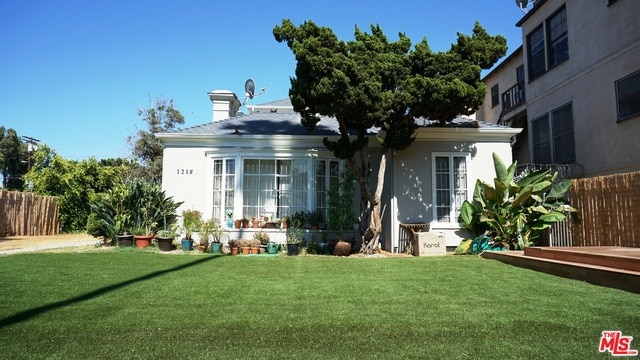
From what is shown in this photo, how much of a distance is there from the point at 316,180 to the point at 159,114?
19182mm

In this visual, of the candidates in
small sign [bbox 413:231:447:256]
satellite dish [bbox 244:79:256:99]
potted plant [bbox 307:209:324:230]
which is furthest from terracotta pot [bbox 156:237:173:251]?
satellite dish [bbox 244:79:256:99]

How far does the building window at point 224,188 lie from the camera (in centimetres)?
1195

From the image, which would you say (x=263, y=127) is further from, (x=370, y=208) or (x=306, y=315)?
(x=306, y=315)

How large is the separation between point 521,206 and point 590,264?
11.9ft

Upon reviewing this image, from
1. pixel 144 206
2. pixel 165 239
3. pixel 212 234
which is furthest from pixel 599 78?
pixel 144 206

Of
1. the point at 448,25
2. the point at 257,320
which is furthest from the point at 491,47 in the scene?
the point at 257,320

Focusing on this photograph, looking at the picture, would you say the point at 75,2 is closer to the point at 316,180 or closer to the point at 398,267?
the point at 316,180

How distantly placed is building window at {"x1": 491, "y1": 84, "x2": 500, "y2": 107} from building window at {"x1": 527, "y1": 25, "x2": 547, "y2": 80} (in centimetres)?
507

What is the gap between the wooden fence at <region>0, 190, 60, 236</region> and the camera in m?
17.1

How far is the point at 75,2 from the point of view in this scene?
10.7 m

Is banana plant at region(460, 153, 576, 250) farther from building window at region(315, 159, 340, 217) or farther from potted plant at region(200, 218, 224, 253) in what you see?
potted plant at region(200, 218, 224, 253)

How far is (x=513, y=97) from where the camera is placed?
1930cm

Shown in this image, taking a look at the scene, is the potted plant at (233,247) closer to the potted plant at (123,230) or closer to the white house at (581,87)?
the potted plant at (123,230)

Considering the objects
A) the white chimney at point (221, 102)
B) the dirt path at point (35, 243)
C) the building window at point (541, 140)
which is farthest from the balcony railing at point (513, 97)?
the dirt path at point (35, 243)
